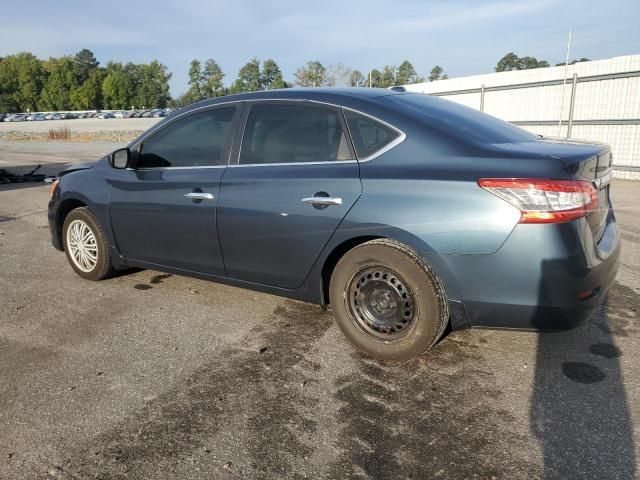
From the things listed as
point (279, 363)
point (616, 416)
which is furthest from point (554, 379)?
point (279, 363)

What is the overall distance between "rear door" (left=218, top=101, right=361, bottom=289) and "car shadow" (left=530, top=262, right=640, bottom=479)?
1.35 metres

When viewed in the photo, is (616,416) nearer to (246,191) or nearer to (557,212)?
(557,212)

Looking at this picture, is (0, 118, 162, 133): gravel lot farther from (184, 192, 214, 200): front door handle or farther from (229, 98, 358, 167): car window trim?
(229, 98, 358, 167): car window trim

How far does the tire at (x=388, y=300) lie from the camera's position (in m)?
2.99

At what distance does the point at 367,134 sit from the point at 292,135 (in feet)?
1.96

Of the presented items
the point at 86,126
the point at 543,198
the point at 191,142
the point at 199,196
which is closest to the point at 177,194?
the point at 199,196

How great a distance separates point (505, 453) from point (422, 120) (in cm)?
193

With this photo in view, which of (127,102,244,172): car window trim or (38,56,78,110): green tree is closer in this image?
(127,102,244,172): car window trim

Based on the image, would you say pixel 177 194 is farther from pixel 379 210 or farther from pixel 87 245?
pixel 379 210

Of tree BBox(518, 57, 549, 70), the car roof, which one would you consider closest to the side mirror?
the car roof

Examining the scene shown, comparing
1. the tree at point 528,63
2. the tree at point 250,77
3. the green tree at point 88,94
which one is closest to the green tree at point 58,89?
the green tree at point 88,94

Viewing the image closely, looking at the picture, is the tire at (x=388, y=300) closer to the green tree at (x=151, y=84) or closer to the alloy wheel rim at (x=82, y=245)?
the alloy wheel rim at (x=82, y=245)

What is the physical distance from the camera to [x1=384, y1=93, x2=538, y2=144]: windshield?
3164mm

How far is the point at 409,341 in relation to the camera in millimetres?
3080
